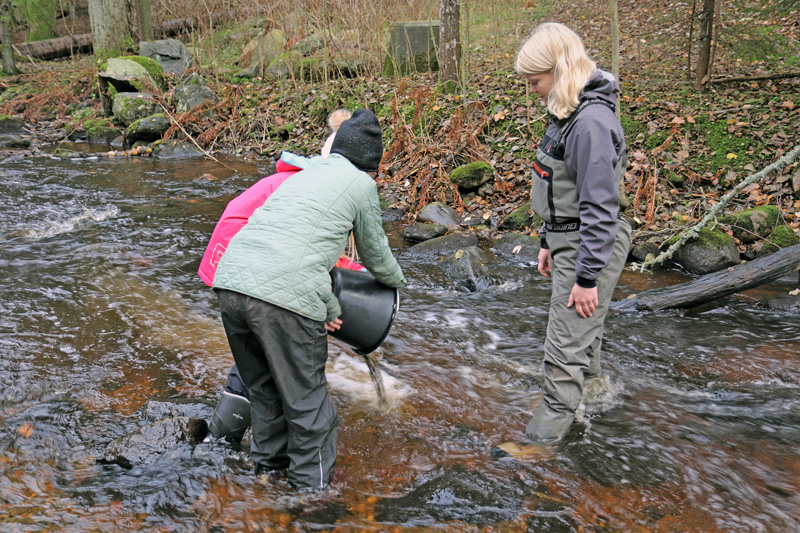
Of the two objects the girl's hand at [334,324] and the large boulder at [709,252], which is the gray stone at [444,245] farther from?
the girl's hand at [334,324]

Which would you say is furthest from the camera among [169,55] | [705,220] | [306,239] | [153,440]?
[169,55]

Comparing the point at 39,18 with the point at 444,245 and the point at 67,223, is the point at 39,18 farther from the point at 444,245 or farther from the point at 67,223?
the point at 444,245

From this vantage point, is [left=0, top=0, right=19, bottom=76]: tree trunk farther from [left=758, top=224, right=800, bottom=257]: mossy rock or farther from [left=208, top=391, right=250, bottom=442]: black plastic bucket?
[left=758, top=224, right=800, bottom=257]: mossy rock

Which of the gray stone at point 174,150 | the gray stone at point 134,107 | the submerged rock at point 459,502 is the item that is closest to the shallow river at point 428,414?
the submerged rock at point 459,502

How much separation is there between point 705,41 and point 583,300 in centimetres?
759

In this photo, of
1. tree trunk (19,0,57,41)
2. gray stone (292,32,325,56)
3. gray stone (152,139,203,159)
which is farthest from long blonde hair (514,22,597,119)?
tree trunk (19,0,57,41)

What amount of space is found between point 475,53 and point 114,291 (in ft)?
33.5

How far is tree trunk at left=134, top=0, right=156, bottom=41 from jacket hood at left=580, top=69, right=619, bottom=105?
66.7ft

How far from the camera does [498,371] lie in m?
4.52

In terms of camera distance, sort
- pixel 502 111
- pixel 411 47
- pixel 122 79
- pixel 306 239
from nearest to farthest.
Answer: pixel 306 239 → pixel 502 111 → pixel 411 47 → pixel 122 79

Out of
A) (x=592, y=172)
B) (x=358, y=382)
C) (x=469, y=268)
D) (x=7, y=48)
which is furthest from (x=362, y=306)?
(x=7, y=48)

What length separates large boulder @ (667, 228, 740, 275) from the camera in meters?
6.12

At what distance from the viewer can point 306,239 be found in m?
2.66

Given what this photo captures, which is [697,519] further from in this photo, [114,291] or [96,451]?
[114,291]
